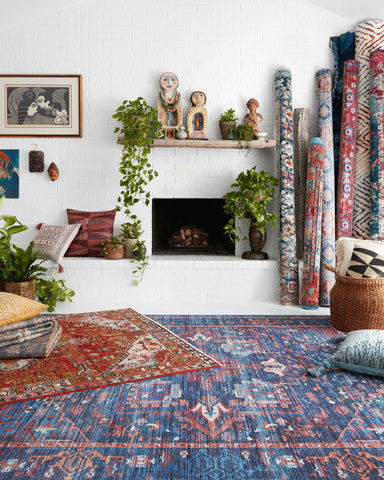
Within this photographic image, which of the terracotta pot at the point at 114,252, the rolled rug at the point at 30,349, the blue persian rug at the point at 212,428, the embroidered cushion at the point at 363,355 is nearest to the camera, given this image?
the blue persian rug at the point at 212,428

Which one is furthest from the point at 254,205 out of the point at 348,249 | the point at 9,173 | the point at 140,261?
the point at 9,173

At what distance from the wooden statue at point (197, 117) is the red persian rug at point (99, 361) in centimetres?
207

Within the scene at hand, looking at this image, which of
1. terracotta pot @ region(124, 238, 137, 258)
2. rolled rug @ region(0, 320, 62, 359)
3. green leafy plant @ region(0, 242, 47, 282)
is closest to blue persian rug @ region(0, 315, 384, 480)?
rolled rug @ region(0, 320, 62, 359)

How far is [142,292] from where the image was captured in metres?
4.28

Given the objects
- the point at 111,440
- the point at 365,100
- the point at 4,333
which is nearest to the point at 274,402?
the point at 111,440

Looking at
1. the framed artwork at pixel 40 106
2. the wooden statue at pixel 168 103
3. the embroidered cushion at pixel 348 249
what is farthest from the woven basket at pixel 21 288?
the embroidered cushion at pixel 348 249

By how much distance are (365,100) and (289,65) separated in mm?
850

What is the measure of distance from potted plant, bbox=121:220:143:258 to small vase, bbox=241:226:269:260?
1.11m

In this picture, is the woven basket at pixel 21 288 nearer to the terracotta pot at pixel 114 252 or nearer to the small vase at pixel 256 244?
the terracotta pot at pixel 114 252

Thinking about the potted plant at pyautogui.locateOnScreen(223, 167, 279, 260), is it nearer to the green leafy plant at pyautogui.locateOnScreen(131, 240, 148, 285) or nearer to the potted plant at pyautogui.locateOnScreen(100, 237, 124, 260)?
the green leafy plant at pyautogui.locateOnScreen(131, 240, 148, 285)

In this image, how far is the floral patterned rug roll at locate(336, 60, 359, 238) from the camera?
4.30 meters

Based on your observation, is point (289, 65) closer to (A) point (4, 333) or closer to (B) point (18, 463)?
(A) point (4, 333)

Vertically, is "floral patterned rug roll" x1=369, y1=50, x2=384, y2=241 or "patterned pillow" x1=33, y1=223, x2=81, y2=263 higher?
"floral patterned rug roll" x1=369, y1=50, x2=384, y2=241

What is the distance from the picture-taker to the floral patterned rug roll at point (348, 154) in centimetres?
430
